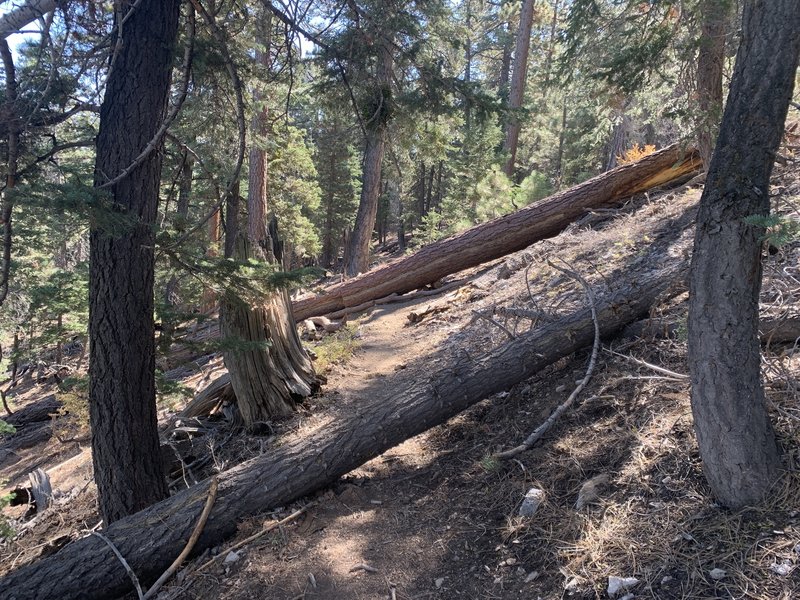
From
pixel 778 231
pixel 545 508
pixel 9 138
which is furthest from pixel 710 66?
pixel 9 138

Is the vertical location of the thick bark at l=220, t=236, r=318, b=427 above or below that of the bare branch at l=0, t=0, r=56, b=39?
below

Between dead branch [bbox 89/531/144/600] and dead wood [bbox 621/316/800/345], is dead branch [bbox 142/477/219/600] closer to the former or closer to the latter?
dead branch [bbox 89/531/144/600]

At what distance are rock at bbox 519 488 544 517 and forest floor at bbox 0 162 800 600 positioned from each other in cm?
4

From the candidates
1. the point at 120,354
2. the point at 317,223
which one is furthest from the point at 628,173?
Answer: the point at 317,223

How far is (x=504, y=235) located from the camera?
9.95 metres

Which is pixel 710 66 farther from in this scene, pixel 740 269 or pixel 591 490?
pixel 591 490

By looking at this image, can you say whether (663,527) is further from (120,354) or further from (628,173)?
(628,173)

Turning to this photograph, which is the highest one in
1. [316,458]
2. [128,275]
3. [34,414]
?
[128,275]

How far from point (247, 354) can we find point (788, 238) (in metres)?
5.03

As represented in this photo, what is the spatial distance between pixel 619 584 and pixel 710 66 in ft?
18.3

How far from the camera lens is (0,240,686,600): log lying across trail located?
3.76m

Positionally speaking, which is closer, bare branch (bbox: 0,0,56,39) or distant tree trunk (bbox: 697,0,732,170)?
bare branch (bbox: 0,0,56,39)

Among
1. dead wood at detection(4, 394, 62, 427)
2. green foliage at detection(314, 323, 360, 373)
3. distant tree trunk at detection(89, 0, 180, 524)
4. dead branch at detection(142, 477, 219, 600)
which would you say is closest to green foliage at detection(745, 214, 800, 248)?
distant tree trunk at detection(89, 0, 180, 524)

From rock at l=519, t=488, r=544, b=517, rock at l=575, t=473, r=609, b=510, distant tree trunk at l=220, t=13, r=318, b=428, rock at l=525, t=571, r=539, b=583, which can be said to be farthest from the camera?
distant tree trunk at l=220, t=13, r=318, b=428
